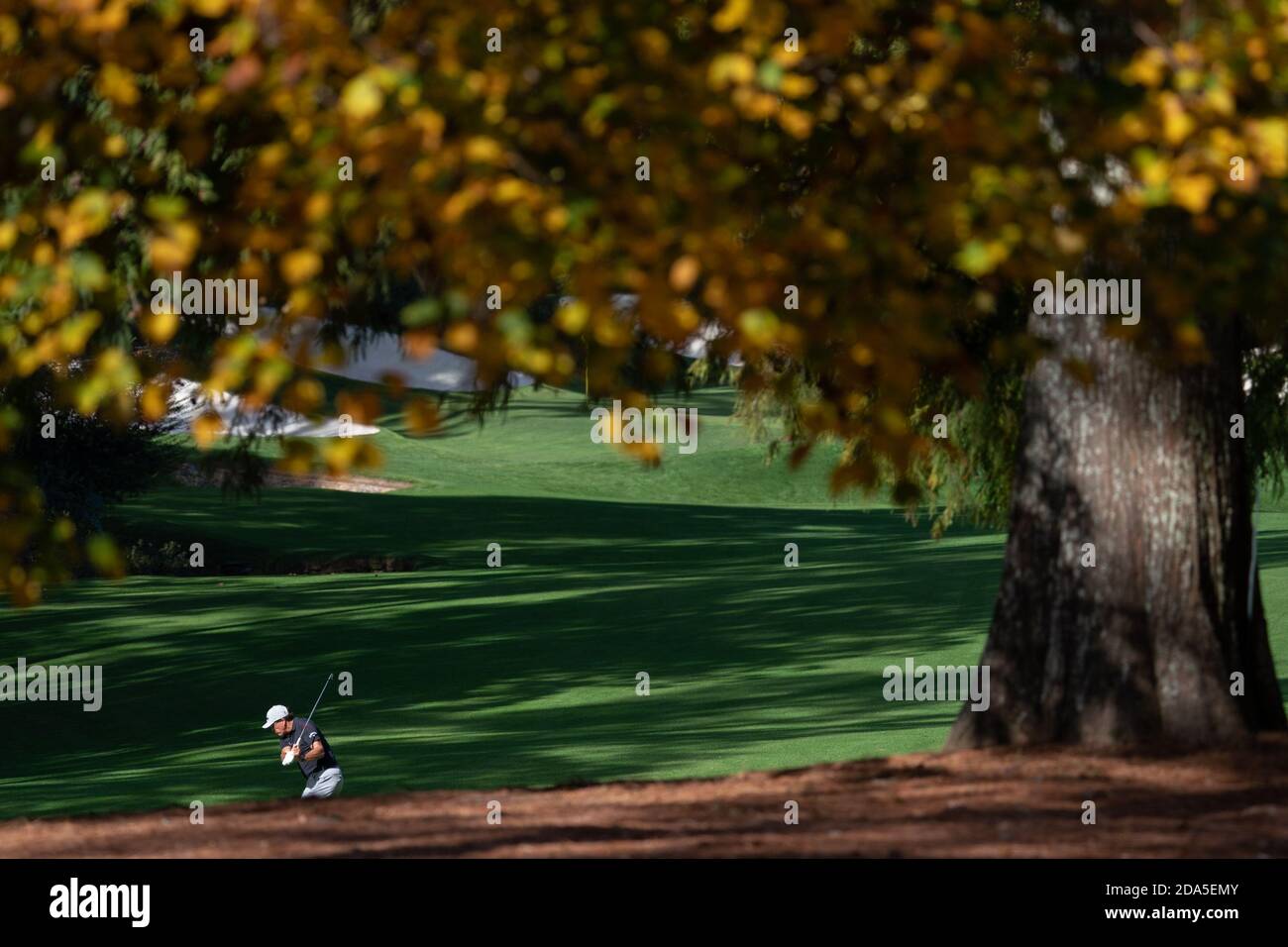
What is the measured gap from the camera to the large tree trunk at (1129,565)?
26.1 feet

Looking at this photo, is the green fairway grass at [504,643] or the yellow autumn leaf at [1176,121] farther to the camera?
the green fairway grass at [504,643]

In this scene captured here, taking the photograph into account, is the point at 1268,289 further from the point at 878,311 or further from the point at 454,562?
the point at 454,562

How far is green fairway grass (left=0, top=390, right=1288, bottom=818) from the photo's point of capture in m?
16.2

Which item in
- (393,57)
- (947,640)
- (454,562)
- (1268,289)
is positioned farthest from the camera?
(454,562)

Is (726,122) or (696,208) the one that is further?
(726,122)

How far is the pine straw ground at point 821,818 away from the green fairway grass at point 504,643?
265cm

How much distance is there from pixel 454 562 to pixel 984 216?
98.2 feet

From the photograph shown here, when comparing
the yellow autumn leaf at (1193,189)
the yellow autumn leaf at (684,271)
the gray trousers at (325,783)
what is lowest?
the gray trousers at (325,783)

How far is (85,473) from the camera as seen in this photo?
24.7 m

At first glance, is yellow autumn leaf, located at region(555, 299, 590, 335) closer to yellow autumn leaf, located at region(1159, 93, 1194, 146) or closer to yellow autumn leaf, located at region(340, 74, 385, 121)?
yellow autumn leaf, located at region(340, 74, 385, 121)

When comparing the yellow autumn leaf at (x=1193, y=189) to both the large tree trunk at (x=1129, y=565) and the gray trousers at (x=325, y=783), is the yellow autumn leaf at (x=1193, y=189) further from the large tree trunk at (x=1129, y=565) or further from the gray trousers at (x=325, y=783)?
the gray trousers at (x=325, y=783)

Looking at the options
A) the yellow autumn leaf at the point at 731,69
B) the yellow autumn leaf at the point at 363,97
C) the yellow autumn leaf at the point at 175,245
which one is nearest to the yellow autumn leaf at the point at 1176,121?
the yellow autumn leaf at the point at 731,69
